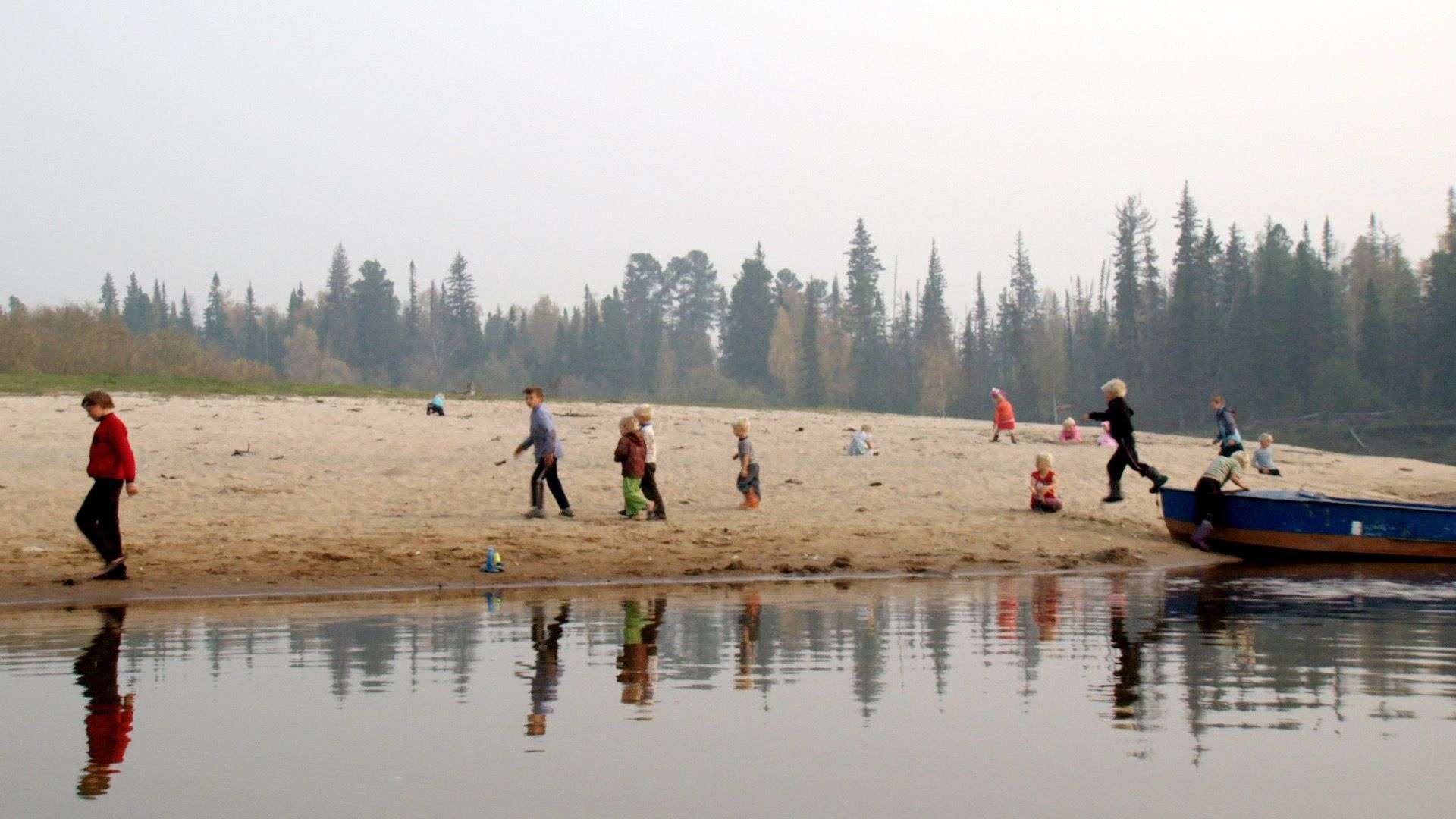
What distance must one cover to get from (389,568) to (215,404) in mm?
20388

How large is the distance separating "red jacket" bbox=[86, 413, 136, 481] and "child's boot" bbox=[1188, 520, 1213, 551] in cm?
1273

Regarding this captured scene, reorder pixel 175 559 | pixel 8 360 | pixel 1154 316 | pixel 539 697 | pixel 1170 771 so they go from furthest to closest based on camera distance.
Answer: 1. pixel 1154 316
2. pixel 8 360
3. pixel 175 559
4. pixel 539 697
5. pixel 1170 771

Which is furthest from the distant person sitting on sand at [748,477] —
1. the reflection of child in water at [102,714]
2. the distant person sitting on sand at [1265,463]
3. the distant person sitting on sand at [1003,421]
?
the distant person sitting on sand at [1003,421]

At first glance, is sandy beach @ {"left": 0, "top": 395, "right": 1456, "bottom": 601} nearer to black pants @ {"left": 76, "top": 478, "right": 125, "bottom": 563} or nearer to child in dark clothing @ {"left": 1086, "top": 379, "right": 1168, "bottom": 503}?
black pants @ {"left": 76, "top": 478, "right": 125, "bottom": 563}

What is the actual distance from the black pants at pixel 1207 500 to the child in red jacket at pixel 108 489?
12.7 m

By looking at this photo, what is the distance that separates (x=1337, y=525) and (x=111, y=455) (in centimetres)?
1444

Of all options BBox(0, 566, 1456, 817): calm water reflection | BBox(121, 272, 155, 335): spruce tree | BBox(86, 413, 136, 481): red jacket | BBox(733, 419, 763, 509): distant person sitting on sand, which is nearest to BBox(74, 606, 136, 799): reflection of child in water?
BBox(0, 566, 1456, 817): calm water reflection

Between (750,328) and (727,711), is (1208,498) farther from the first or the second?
(750,328)

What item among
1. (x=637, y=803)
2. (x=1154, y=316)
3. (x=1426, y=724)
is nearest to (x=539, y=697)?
(x=637, y=803)

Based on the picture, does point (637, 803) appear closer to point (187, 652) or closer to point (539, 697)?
point (539, 697)

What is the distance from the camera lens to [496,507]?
66.4 ft

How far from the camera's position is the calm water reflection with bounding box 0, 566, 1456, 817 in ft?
20.0

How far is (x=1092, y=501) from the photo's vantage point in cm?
2297

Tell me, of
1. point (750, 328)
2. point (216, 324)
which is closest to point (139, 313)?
point (216, 324)
